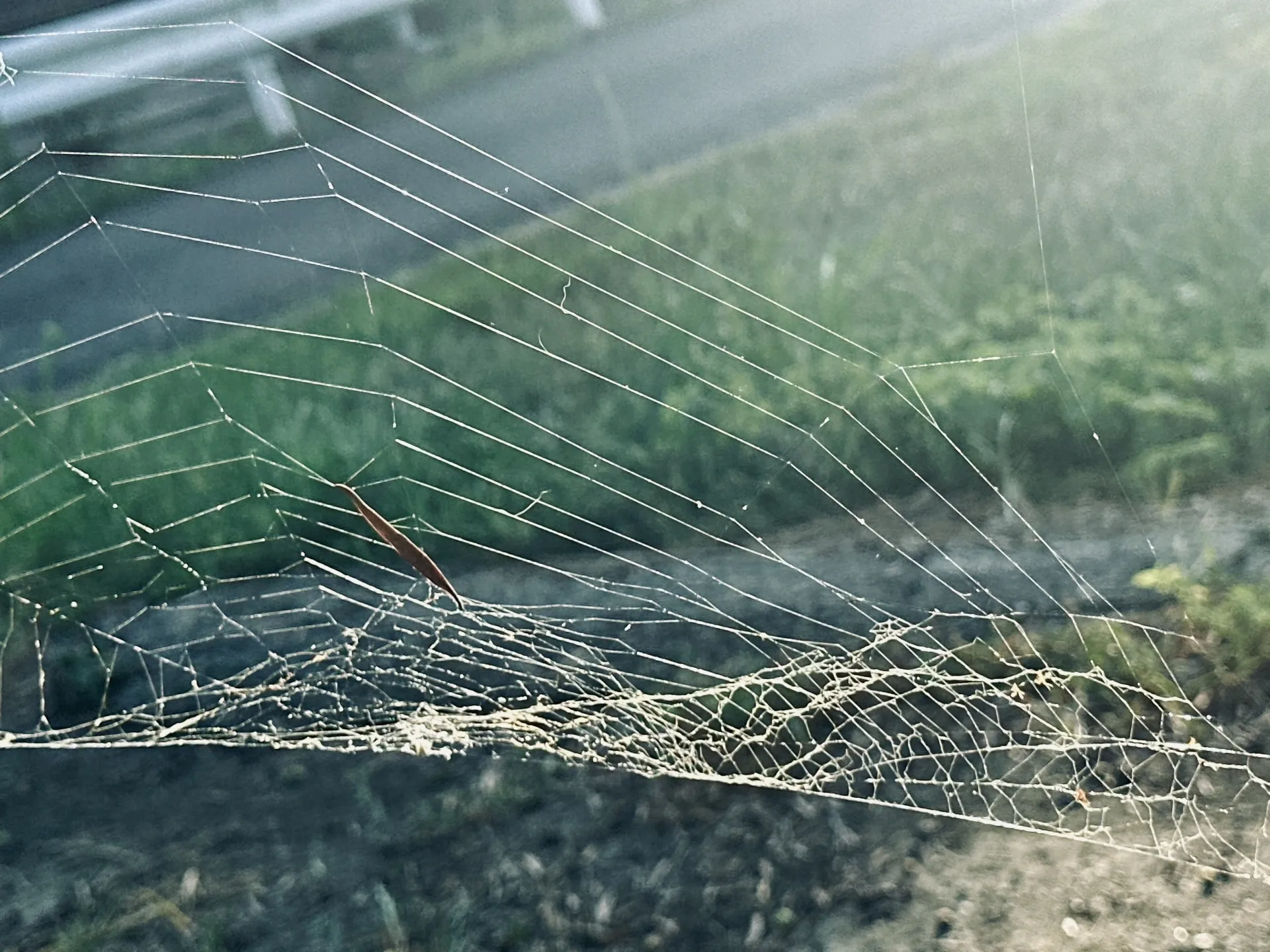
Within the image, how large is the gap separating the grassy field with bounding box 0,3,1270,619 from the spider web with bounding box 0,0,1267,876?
0.05 ft

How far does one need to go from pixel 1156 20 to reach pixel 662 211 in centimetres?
190

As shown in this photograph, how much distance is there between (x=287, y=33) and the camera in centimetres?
672

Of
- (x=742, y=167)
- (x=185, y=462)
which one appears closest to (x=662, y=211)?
(x=742, y=167)

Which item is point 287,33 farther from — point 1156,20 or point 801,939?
point 801,939

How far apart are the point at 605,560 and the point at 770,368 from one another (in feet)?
2.28

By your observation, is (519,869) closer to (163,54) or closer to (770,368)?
(770,368)

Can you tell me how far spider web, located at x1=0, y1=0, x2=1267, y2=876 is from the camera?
6.49 feet

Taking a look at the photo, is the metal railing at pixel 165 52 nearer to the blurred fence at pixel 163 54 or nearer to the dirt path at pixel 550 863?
the blurred fence at pixel 163 54

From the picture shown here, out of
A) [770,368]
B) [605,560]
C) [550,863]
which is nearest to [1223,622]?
[550,863]

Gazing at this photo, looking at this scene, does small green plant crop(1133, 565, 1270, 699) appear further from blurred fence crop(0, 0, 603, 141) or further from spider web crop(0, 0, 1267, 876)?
blurred fence crop(0, 0, 603, 141)

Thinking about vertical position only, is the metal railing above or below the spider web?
above

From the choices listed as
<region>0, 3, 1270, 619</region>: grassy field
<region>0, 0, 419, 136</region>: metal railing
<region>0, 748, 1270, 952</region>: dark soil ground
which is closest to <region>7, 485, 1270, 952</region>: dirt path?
<region>0, 748, 1270, 952</region>: dark soil ground

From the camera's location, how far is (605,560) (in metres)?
2.74

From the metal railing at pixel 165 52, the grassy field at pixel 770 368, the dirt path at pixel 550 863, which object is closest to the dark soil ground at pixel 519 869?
the dirt path at pixel 550 863
